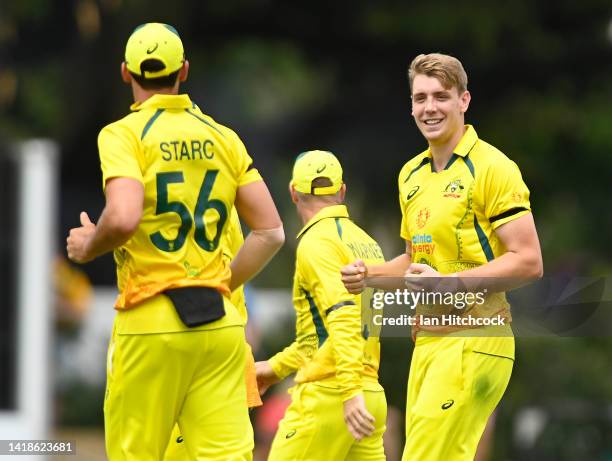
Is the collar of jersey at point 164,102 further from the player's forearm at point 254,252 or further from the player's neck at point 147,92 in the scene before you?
the player's forearm at point 254,252

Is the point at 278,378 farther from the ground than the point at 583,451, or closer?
farther from the ground

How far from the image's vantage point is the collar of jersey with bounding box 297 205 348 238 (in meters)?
9.13

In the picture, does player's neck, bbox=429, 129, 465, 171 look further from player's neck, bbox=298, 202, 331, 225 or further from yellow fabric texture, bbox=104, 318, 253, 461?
yellow fabric texture, bbox=104, 318, 253, 461

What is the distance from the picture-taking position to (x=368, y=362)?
912 centimetres

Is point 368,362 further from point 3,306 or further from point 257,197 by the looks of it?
point 3,306

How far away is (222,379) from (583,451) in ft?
27.3

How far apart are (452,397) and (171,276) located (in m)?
1.45

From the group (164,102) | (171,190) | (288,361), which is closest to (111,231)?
(171,190)

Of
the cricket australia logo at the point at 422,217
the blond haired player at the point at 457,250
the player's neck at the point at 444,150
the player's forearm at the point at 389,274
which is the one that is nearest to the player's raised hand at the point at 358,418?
the blond haired player at the point at 457,250

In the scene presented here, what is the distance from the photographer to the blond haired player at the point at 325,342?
29.0ft

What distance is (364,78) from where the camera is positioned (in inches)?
906

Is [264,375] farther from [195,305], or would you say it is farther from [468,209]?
[468,209]

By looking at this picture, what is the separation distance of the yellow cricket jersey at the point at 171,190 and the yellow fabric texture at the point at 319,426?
1.45 meters

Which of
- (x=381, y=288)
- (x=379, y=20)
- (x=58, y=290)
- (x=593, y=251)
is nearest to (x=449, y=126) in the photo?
→ (x=381, y=288)
